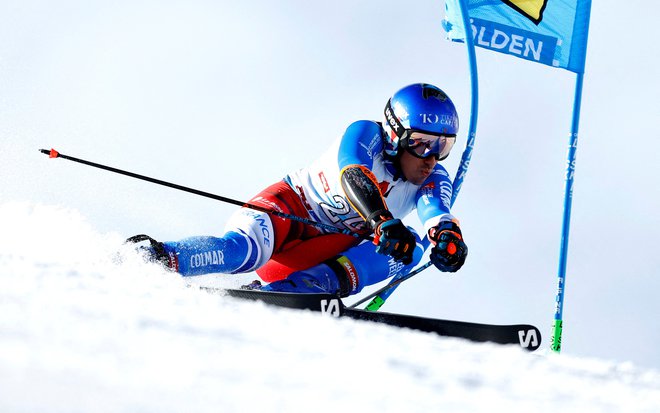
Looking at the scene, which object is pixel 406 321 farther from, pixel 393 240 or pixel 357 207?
pixel 357 207

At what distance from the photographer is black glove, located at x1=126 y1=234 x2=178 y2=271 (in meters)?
3.74

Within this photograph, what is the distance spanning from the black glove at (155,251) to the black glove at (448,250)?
4.68ft

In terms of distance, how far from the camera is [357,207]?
4.25m

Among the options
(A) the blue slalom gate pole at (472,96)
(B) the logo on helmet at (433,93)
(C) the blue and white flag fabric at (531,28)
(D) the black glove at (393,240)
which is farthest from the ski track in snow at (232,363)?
(C) the blue and white flag fabric at (531,28)

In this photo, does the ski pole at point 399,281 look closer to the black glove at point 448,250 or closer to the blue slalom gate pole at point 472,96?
the black glove at point 448,250

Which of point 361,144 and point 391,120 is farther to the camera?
point 391,120

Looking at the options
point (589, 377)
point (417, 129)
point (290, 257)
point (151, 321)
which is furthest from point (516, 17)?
point (151, 321)

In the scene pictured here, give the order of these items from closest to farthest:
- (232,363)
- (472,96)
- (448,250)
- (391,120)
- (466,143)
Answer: (232,363), (448,250), (391,120), (466,143), (472,96)

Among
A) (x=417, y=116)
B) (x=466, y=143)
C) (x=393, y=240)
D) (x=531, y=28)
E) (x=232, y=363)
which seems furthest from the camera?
(x=531, y=28)

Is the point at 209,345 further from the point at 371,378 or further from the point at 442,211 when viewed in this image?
the point at 442,211

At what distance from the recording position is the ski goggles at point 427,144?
4.56m

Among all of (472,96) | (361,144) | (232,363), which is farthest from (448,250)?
(232,363)

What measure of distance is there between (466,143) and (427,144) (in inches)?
44.7

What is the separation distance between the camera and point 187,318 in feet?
5.77
